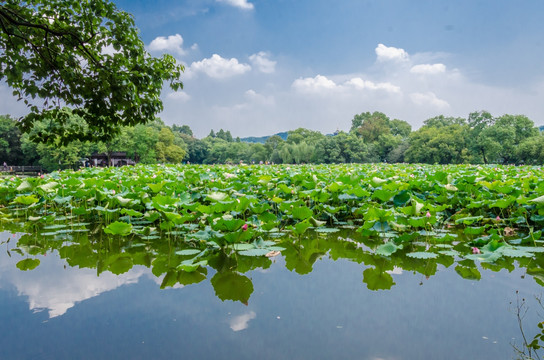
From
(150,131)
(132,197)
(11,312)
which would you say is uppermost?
(150,131)

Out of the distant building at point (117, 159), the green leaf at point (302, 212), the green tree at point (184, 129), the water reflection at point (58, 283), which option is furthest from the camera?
the green tree at point (184, 129)

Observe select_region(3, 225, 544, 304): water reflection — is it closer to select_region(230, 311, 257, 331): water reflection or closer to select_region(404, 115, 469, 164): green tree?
select_region(230, 311, 257, 331): water reflection

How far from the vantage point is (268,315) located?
76.2 inches

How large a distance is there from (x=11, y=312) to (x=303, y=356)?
174cm

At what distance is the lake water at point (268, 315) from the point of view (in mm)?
1582

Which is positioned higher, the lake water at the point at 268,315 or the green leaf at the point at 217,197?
the green leaf at the point at 217,197

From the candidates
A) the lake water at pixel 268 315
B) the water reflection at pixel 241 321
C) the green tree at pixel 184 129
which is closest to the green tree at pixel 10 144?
the lake water at pixel 268 315

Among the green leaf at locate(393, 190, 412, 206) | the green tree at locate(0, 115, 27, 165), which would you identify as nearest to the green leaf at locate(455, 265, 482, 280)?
the green leaf at locate(393, 190, 412, 206)

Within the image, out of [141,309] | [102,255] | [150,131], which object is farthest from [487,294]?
[150,131]

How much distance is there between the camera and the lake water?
Result: 5.19ft

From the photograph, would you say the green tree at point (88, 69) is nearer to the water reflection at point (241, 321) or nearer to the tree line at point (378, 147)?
the water reflection at point (241, 321)

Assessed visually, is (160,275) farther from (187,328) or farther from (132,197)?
(132,197)

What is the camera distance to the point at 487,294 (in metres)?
2.19

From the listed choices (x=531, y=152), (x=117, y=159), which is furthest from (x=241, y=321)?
(x=117, y=159)
